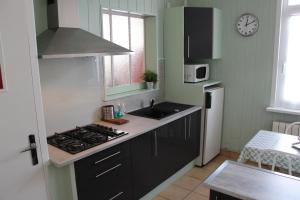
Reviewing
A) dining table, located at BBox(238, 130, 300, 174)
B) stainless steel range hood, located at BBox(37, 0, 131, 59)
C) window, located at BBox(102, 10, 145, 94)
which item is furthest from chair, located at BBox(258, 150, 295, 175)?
window, located at BBox(102, 10, 145, 94)

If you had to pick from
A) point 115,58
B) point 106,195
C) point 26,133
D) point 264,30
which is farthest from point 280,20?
point 26,133

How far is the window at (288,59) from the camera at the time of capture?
3.14 meters

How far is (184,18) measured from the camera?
332 centimetres

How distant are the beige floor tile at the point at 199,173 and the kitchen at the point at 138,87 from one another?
0.10 feet

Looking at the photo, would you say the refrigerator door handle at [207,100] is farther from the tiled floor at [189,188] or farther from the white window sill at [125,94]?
the tiled floor at [189,188]

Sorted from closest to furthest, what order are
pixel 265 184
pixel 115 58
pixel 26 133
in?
pixel 265 184
pixel 26 133
pixel 115 58

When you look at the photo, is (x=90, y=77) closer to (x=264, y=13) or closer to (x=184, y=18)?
(x=184, y=18)

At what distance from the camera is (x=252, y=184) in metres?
1.49

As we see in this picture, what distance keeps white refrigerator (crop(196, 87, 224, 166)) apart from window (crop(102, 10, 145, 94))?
978mm

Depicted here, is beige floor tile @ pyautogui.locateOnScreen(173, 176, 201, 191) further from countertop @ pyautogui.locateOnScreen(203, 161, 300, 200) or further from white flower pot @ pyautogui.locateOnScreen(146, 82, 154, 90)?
countertop @ pyautogui.locateOnScreen(203, 161, 300, 200)

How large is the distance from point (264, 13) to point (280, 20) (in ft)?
0.73

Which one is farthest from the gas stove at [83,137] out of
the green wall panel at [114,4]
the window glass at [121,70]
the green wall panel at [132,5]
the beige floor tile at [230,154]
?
the beige floor tile at [230,154]

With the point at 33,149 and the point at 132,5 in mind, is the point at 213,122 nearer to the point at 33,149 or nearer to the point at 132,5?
the point at 132,5

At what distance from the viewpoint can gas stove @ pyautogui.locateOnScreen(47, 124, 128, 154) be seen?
2018 millimetres
